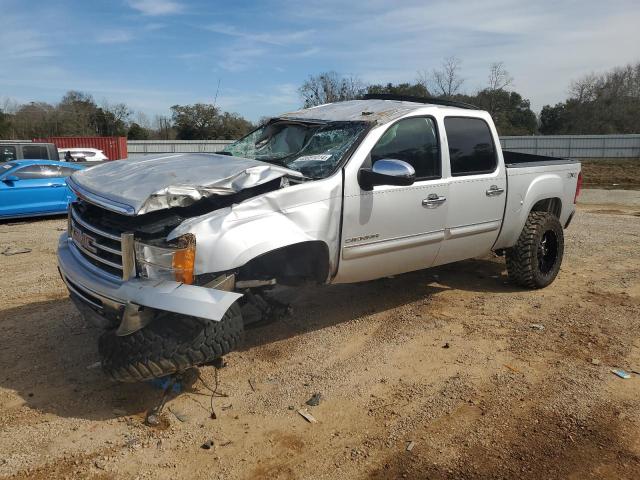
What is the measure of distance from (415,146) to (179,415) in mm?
2888

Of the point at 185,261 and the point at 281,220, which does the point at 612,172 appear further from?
the point at 185,261

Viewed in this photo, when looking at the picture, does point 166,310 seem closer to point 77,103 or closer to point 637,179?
point 637,179

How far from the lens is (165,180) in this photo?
3521 mm

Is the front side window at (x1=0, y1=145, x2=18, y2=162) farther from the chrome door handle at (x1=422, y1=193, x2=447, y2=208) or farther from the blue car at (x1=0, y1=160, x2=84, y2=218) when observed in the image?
the chrome door handle at (x1=422, y1=193, x2=447, y2=208)

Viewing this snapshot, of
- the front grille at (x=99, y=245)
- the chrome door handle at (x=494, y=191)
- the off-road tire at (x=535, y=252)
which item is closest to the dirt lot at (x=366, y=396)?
the off-road tire at (x=535, y=252)

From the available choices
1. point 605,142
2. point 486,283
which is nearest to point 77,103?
point 605,142

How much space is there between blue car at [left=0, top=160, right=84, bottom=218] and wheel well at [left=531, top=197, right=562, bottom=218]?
8.69m

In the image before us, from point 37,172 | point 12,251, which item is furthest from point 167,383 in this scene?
point 37,172

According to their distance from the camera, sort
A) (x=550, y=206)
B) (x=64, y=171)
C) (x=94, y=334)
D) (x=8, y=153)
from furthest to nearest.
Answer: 1. (x=8, y=153)
2. (x=64, y=171)
3. (x=550, y=206)
4. (x=94, y=334)

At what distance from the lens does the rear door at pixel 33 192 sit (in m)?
10.7

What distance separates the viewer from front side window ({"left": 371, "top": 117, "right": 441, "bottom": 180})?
4484 mm

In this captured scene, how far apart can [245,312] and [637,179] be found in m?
22.3

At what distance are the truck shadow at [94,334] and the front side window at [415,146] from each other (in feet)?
4.89

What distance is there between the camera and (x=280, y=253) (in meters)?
3.98
